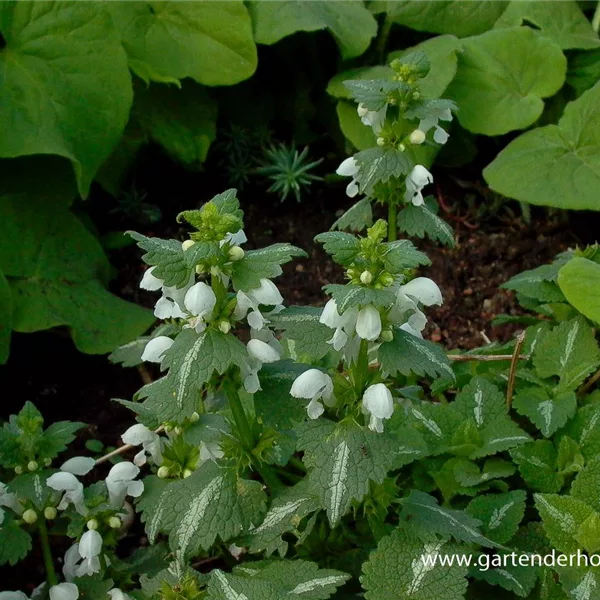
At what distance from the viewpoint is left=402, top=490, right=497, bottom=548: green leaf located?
136cm

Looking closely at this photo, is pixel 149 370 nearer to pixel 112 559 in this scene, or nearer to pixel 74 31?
pixel 112 559

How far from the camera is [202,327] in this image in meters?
1.23

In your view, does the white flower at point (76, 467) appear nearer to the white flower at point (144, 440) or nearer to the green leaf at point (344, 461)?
the white flower at point (144, 440)

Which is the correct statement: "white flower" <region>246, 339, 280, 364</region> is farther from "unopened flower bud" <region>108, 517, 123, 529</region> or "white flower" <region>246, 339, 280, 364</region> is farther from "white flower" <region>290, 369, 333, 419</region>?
"unopened flower bud" <region>108, 517, 123, 529</region>

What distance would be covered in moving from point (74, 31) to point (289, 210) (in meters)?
1.06

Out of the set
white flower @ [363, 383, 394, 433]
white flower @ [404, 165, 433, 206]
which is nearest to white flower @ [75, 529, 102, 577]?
white flower @ [363, 383, 394, 433]

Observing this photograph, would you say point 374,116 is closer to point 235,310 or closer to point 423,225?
point 423,225

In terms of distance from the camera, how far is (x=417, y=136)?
69.7 inches

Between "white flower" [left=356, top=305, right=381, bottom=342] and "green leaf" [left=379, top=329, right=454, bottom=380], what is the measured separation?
6 cm

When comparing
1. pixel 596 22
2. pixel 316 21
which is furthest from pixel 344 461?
pixel 596 22

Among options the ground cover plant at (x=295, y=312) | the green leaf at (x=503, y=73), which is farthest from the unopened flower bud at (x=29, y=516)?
the green leaf at (x=503, y=73)

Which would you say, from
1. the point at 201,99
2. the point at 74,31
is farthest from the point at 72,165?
the point at 201,99

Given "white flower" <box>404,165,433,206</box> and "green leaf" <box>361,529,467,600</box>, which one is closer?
"green leaf" <box>361,529,467,600</box>

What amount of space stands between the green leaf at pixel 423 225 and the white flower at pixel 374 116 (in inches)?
8.5
